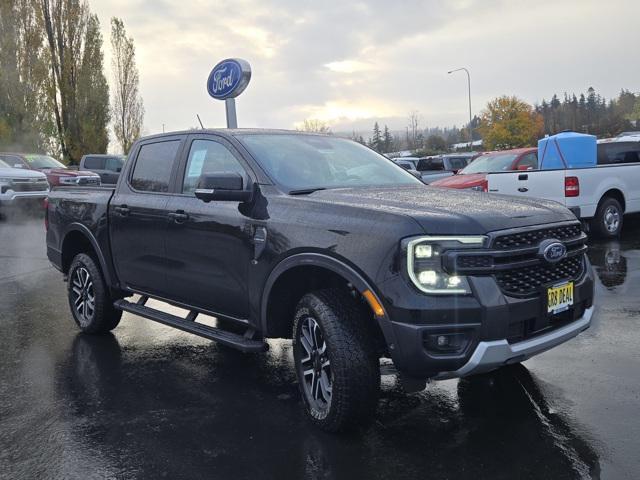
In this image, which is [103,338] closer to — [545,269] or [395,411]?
[395,411]

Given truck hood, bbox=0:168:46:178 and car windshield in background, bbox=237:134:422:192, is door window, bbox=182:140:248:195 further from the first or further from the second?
truck hood, bbox=0:168:46:178

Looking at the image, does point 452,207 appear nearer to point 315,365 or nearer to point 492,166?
point 315,365

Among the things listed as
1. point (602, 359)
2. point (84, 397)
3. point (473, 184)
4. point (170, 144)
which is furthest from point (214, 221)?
point (473, 184)

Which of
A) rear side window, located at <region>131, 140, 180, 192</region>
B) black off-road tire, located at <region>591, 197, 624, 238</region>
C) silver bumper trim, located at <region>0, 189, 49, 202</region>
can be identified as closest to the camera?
rear side window, located at <region>131, 140, 180, 192</region>

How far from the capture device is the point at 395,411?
396 centimetres

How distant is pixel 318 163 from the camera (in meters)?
4.57

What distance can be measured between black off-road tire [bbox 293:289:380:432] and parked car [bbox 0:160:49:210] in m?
14.5

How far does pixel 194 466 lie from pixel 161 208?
2.22 meters

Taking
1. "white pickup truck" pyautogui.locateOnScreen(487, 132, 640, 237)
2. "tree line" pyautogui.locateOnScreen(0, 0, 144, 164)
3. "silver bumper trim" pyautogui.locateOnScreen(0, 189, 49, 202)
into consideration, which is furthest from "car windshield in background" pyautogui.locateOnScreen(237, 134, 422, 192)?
"tree line" pyautogui.locateOnScreen(0, 0, 144, 164)

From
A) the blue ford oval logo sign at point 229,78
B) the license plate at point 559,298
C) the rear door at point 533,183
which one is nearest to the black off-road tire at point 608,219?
the rear door at point 533,183

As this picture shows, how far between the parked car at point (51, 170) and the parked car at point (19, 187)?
1151 mm

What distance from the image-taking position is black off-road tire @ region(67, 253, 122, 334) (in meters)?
5.72

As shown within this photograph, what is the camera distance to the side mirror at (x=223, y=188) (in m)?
3.88

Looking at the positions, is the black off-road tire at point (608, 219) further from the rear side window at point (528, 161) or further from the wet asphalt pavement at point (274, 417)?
the wet asphalt pavement at point (274, 417)
